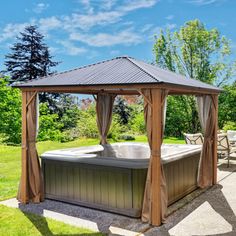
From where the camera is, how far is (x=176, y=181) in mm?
6258

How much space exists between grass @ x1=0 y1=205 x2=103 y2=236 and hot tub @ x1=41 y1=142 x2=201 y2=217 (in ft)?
3.09

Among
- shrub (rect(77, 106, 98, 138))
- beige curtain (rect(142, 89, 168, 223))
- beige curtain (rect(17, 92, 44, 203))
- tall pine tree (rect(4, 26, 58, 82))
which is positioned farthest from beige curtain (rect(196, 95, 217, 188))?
tall pine tree (rect(4, 26, 58, 82))

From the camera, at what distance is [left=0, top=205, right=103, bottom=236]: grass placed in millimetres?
4719

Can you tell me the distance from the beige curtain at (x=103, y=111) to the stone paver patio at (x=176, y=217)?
9.69 feet

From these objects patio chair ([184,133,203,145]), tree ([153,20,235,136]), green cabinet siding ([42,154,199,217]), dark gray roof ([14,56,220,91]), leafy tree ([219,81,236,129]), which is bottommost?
green cabinet siding ([42,154,199,217])

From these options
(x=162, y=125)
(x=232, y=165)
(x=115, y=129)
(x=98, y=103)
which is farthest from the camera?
(x=115, y=129)

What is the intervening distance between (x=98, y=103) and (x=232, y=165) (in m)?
4.90

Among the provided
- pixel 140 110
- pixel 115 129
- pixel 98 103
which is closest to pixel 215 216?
pixel 98 103

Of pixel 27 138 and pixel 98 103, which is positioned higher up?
pixel 98 103

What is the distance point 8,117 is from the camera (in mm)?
17234

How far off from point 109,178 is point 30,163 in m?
1.77

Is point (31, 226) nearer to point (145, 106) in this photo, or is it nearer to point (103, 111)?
point (145, 106)

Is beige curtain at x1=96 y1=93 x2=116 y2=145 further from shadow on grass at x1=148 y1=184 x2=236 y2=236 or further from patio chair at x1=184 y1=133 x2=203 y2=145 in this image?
shadow on grass at x1=148 y1=184 x2=236 y2=236

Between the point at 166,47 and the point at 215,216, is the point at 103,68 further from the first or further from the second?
the point at 166,47
